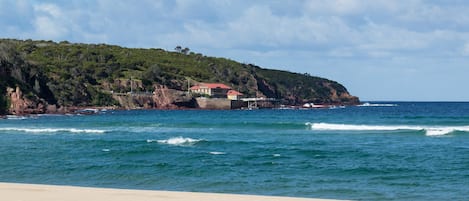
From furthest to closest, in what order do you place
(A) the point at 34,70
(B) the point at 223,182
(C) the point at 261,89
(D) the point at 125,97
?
(C) the point at 261,89
(D) the point at 125,97
(A) the point at 34,70
(B) the point at 223,182

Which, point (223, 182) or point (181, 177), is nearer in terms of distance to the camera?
point (223, 182)

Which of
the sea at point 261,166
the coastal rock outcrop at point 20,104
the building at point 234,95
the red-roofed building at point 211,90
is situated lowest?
the sea at point 261,166

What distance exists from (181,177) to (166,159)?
17.2 ft

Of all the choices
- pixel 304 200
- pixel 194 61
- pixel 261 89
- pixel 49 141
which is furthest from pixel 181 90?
pixel 304 200

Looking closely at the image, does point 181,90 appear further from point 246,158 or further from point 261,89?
point 246,158

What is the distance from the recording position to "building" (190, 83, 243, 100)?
132 metres

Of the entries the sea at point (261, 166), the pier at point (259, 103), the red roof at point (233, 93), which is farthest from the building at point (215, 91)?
the sea at point (261, 166)

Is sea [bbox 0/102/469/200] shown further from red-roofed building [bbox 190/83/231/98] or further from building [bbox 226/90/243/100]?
building [bbox 226/90/243/100]

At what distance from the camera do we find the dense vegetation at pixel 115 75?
91938 mm

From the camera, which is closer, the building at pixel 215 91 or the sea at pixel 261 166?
the sea at pixel 261 166

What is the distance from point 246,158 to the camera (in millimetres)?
27344

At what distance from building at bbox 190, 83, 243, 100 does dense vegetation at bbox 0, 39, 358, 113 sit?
496 centimetres

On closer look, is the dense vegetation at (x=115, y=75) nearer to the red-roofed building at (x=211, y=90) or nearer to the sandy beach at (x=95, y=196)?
the red-roofed building at (x=211, y=90)

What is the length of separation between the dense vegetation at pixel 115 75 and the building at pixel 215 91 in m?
4.96
